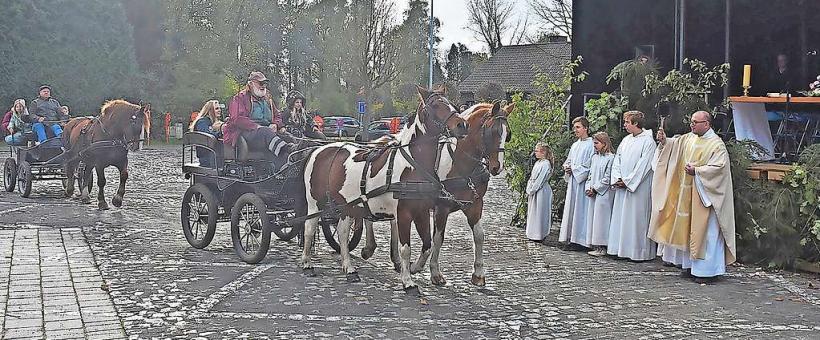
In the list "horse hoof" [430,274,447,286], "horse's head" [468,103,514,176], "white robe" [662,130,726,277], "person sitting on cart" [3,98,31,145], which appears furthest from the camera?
"person sitting on cart" [3,98,31,145]

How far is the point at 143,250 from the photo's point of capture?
448 inches

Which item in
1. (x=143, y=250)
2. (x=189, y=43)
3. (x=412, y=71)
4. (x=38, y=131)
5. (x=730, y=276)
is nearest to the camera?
(x=730, y=276)

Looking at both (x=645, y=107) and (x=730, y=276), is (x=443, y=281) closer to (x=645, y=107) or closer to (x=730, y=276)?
(x=730, y=276)

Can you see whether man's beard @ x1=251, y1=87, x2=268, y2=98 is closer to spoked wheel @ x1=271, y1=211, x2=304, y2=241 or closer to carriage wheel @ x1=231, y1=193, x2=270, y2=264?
carriage wheel @ x1=231, y1=193, x2=270, y2=264

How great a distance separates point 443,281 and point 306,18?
43489 millimetres

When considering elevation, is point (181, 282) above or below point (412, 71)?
below

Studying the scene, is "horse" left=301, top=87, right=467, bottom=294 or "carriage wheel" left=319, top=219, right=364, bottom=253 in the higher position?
"horse" left=301, top=87, right=467, bottom=294

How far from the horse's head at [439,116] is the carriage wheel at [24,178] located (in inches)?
448

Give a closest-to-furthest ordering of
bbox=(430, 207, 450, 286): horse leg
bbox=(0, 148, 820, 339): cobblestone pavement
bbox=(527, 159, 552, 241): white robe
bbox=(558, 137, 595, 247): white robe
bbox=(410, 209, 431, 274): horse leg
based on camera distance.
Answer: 1. bbox=(0, 148, 820, 339): cobblestone pavement
2. bbox=(410, 209, 431, 274): horse leg
3. bbox=(430, 207, 450, 286): horse leg
4. bbox=(558, 137, 595, 247): white robe
5. bbox=(527, 159, 552, 241): white robe

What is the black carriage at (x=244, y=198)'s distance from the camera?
1038 cm

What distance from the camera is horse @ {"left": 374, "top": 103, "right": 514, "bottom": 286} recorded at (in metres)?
8.53

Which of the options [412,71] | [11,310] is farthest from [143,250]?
[412,71]

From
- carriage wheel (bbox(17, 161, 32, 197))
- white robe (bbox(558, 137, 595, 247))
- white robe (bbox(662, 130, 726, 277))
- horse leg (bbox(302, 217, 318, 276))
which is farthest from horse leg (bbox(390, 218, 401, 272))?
carriage wheel (bbox(17, 161, 32, 197))

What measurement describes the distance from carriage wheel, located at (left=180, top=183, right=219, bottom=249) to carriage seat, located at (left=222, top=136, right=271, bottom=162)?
570mm
